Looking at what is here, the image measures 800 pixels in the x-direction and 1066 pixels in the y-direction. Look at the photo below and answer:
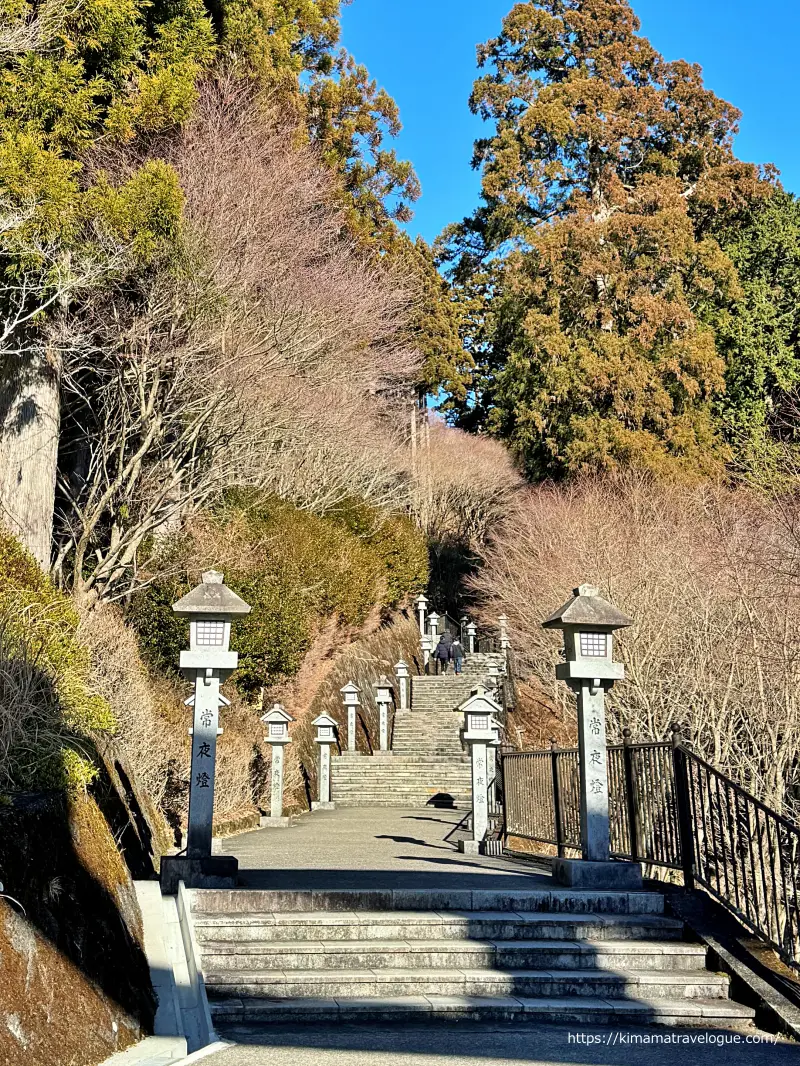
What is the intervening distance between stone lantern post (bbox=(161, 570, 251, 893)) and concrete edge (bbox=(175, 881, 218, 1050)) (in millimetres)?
358

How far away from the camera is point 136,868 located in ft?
30.7

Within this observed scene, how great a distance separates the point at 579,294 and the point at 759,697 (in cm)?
1651

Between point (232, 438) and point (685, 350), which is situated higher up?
point (685, 350)

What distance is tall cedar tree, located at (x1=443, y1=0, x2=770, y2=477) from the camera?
28344mm

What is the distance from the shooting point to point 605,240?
29.5m

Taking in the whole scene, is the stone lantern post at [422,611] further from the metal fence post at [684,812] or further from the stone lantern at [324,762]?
the metal fence post at [684,812]

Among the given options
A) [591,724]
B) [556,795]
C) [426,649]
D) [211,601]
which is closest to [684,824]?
[591,724]

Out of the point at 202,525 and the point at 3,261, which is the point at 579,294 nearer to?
the point at 202,525

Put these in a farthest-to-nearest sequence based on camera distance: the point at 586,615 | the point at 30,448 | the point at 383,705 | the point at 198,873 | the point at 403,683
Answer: the point at 403,683 → the point at 383,705 → the point at 30,448 → the point at 586,615 → the point at 198,873

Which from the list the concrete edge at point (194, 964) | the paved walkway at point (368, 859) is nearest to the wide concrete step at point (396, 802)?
the paved walkway at point (368, 859)

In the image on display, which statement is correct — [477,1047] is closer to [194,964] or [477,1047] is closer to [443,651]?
[194,964]

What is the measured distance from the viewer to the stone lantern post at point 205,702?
26.0ft

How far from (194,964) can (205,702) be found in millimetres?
2785

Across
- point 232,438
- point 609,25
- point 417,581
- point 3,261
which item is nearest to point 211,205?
point 232,438
